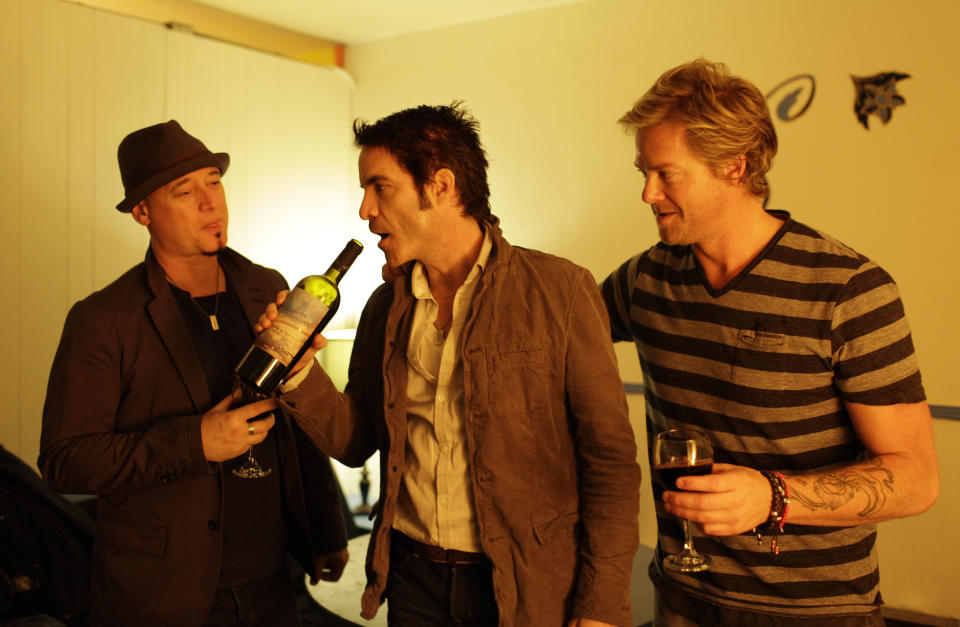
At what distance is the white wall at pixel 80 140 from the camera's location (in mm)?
3379

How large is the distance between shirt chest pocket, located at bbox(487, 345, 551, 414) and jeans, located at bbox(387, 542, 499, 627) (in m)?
0.30

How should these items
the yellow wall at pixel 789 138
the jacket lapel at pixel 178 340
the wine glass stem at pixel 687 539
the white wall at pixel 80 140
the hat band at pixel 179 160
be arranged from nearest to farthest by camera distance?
the wine glass stem at pixel 687 539
the jacket lapel at pixel 178 340
the hat band at pixel 179 160
the yellow wall at pixel 789 138
the white wall at pixel 80 140

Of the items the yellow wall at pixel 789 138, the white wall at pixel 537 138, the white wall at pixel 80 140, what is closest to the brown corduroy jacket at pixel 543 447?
the white wall at pixel 537 138

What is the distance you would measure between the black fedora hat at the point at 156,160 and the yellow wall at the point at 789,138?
6.31 ft

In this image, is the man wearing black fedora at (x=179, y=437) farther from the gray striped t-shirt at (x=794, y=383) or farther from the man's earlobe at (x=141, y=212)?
the gray striped t-shirt at (x=794, y=383)

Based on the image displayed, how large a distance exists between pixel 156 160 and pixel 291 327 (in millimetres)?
780

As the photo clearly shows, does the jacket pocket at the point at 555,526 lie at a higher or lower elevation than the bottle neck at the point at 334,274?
lower

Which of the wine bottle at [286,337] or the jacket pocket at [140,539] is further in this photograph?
the jacket pocket at [140,539]

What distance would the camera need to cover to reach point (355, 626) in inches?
96.8

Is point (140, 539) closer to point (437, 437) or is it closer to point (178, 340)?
point (178, 340)

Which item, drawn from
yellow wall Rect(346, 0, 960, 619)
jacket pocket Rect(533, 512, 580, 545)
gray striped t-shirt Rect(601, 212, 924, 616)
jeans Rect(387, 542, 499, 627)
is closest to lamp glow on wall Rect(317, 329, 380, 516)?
yellow wall Rect(346, 0, 960, 619)

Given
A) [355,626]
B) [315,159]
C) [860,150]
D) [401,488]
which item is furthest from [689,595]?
[315,159]

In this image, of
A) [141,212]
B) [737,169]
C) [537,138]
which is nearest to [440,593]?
[737,169]

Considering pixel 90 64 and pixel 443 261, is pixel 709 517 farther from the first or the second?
pixel 90 64
